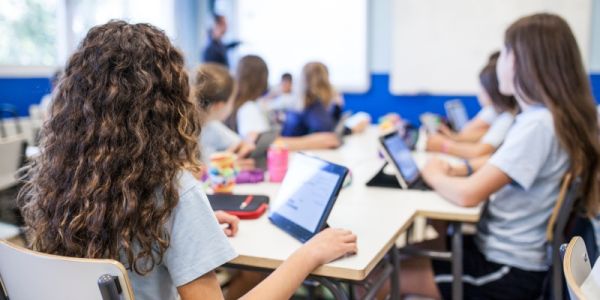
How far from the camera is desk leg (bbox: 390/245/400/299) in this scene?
148 centimetres

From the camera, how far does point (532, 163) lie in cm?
149

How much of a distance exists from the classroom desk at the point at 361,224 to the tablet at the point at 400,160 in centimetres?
7

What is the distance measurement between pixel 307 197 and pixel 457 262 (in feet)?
1.90

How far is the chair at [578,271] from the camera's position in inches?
26.7

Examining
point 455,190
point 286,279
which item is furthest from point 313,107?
point 286,279

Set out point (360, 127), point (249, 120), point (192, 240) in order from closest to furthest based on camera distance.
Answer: point (192, 240) < point (249, 120) < point (360, 127)

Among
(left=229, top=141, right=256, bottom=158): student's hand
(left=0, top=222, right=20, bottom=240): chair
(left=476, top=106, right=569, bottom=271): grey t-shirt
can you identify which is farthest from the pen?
(left=0, top=222, right=20, bottom=240): chair

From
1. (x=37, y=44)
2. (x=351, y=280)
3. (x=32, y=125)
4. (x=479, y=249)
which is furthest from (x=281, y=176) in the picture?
(x=37, y=44)

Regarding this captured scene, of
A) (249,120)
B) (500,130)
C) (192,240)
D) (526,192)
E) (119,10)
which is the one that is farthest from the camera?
(119,10)

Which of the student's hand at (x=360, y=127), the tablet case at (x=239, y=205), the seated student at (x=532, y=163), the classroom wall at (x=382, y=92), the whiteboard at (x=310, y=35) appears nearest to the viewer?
the tablet case at (x=239, y=205)

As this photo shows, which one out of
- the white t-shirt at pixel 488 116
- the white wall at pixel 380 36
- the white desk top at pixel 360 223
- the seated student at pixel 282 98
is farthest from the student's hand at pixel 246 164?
the white wall at pixel 380 36

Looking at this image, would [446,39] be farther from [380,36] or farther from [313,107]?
[313,107]

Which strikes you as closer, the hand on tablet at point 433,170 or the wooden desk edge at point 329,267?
the wooden desk edge at point 329,267

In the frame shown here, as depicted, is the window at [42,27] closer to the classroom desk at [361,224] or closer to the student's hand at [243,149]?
the student's hand at [243,149]
